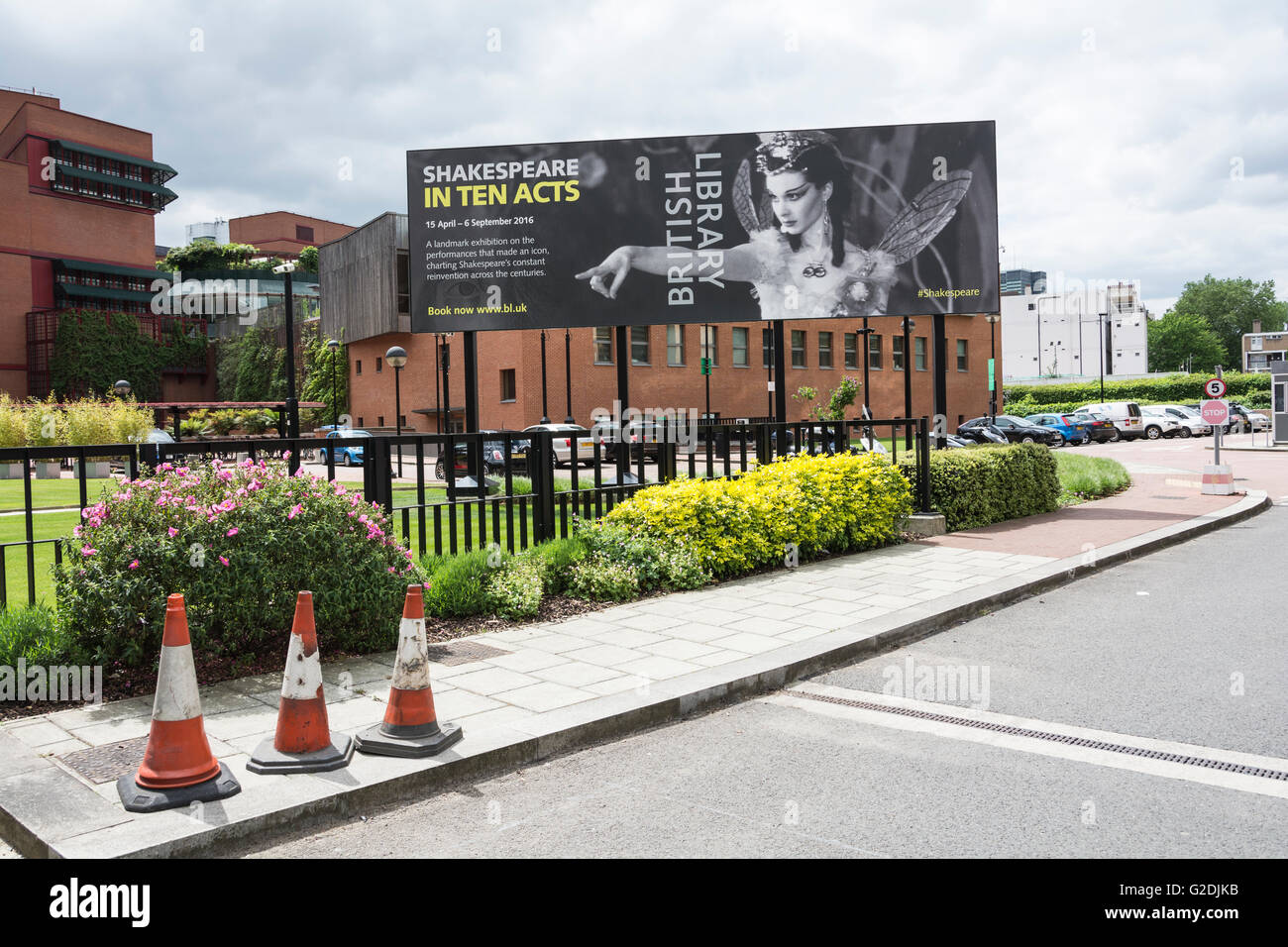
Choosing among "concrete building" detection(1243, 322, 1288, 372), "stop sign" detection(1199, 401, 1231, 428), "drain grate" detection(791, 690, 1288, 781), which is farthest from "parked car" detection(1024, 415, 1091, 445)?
"concrete building" detection(1243, 322, 1288, 372)

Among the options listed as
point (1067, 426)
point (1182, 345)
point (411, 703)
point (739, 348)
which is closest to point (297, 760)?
point (411, 703)

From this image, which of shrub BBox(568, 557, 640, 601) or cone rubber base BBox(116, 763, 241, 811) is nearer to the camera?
cone rubber base BBox(116, 763, 241, 811)

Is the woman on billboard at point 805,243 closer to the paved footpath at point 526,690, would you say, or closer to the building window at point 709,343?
the paved footpath at point 526,690

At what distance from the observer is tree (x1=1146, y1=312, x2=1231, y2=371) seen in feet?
399

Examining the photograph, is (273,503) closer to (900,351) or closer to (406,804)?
(406,804)

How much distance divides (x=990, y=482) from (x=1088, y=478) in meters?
5.30

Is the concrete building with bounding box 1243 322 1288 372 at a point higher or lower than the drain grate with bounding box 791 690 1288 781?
higher

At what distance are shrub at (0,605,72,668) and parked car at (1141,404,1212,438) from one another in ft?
166

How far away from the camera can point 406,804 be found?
4.30m

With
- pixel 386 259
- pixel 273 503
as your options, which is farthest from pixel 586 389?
pixel 273 503

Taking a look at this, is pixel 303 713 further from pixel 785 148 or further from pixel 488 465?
pixel 785 148

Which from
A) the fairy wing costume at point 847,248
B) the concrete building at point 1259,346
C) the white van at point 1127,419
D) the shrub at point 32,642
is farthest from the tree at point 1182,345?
the shrub at point 32,642

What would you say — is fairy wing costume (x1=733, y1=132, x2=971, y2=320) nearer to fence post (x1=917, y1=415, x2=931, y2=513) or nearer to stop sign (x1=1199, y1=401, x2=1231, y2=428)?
fence post (x1=917, y1=415, x2=931, y2=513)

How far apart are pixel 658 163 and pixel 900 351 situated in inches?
1667
